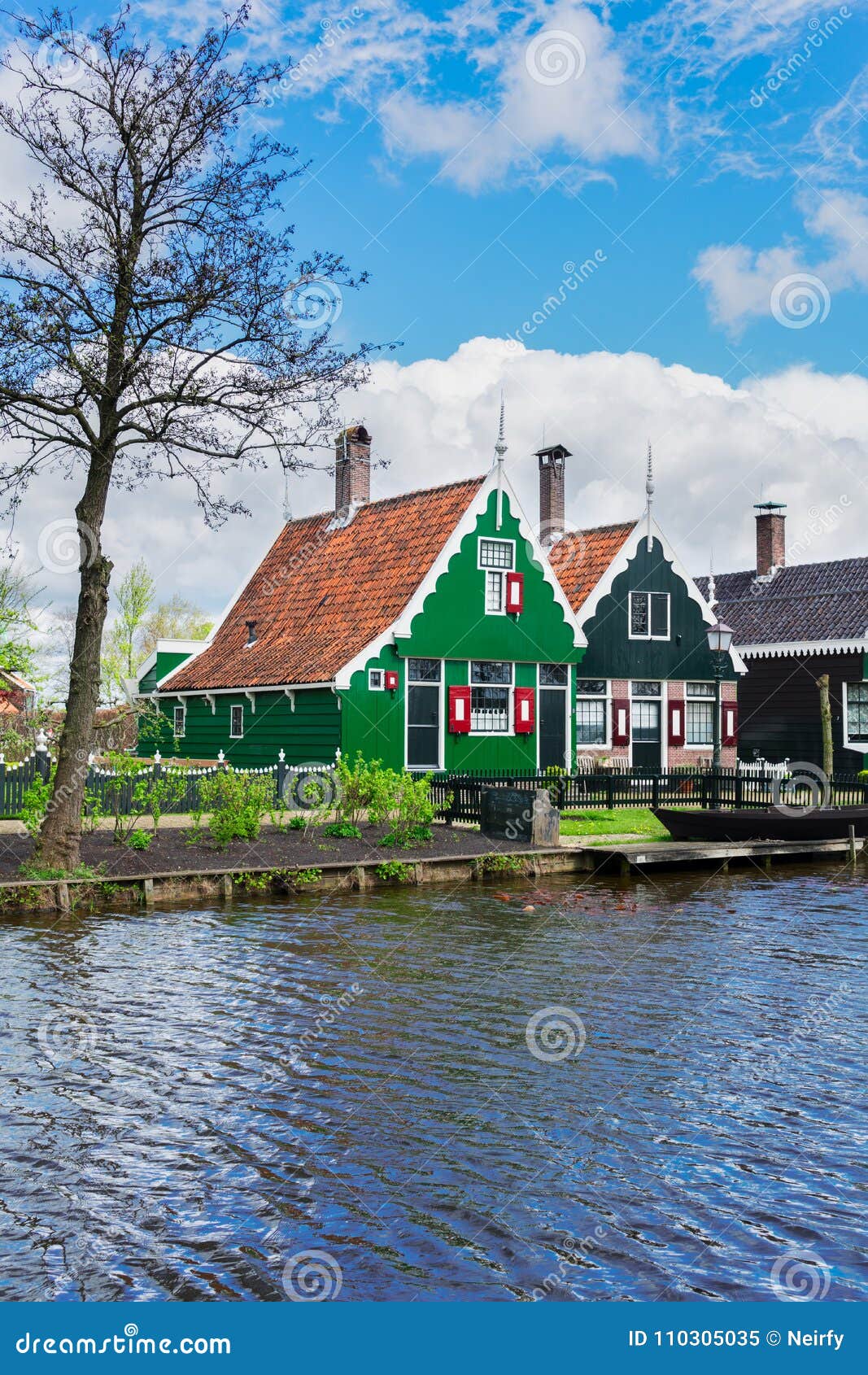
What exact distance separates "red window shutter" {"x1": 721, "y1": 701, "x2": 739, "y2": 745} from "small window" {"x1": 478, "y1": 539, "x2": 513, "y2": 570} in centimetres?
979

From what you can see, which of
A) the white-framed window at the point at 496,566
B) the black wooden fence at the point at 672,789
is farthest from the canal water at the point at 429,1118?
the white-framed window at the point at 496,566

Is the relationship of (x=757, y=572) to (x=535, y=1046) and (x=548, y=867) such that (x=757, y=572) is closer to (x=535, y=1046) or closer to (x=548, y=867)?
(x=548, y=867)

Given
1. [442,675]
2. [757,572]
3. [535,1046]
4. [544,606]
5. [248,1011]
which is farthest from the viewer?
[757,572]

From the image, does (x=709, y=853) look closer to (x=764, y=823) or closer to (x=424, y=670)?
(x=764, y=823)

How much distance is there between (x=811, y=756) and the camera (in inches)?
1518

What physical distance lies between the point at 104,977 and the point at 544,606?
20749 mm

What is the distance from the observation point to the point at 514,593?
3047cm

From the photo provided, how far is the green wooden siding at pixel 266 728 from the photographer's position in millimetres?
27750

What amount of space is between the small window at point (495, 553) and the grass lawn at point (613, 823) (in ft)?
22.1

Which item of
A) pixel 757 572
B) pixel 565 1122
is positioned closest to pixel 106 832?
pixel 565 1122

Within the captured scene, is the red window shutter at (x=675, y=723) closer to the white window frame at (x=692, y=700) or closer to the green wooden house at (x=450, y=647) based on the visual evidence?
the green wooden house at (x=450, y=647)

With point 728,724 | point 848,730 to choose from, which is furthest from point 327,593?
point 848,730

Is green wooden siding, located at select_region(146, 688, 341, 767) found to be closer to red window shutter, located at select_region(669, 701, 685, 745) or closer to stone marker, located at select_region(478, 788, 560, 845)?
stone marker, located at select_region(478, 788, 560, 845)

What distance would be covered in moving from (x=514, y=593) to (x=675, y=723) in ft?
25.4
